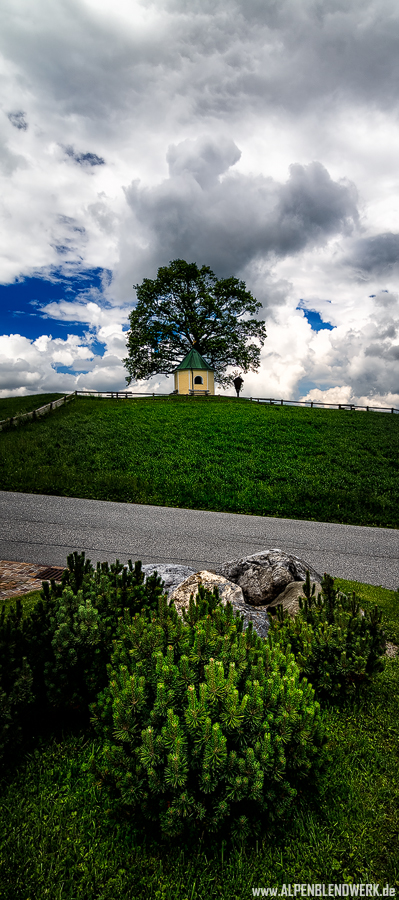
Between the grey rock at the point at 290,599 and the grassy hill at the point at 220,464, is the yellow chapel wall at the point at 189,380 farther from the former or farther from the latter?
the grey rock at the point at 290,599

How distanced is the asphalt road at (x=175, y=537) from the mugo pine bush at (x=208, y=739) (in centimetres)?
496

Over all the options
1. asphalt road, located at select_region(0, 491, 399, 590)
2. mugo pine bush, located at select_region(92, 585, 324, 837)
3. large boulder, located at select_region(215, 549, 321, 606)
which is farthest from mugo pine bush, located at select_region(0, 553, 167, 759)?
asphalt road, located at select_region(0, 491, 399, 590)

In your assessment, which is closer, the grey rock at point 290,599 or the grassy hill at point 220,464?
the grey rock at point 290,599

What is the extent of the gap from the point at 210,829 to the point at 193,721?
0.65m

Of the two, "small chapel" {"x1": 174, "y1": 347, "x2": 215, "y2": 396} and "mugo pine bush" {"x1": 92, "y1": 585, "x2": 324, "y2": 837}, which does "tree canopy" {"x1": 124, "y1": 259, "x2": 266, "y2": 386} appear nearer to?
"small chapel" {"x1": 174, "y1": 347, "x2": 215, "y2": 396}

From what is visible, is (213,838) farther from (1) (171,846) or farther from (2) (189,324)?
(2) (189,324)

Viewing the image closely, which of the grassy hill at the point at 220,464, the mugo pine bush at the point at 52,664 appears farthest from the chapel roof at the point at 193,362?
the mugo pine bush at the point at 52,664

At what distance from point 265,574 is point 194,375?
36322 mm

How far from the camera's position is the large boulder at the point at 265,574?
209 inches

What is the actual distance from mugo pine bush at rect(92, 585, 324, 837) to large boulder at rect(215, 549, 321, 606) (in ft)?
9.10

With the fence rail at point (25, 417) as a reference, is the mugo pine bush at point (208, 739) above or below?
below

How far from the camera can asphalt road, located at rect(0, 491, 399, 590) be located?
7820 mm

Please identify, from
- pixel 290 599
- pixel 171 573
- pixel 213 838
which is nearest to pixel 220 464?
pixel 171 573

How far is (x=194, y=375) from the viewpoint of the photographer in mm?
40500
